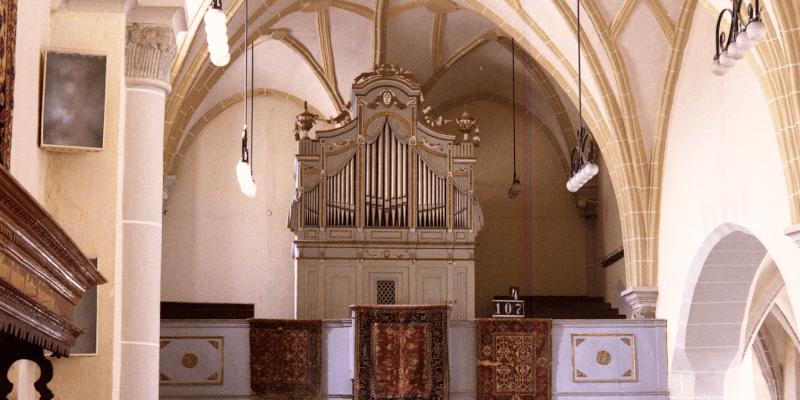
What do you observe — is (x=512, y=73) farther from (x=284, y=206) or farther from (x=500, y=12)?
(x=284, y=206)

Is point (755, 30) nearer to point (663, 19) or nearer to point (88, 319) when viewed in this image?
point (88, 319)

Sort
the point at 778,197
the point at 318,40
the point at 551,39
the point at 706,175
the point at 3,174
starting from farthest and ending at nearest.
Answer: the point at 318,40, the point at 551,39, the point at 706,175, the point at 778,197, the point at 3,174

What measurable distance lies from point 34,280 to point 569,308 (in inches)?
→ 468

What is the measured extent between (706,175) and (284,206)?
7.82 metres

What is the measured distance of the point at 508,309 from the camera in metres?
12.6

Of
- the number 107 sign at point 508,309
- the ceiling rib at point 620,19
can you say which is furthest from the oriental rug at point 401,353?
the ceiling rib at point 620,19

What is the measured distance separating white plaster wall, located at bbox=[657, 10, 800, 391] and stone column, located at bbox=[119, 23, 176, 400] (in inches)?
231

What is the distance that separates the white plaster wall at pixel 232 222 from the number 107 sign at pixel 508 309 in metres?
4.95

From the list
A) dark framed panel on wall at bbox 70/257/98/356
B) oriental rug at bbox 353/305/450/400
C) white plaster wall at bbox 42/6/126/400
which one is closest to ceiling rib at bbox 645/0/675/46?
oriental rug at bbox 353/305/450/400

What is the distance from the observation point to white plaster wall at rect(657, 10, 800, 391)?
9766 millimetres

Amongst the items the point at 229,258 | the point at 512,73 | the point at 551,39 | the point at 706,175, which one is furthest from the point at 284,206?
the point at 706,175

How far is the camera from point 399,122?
46.2 ft

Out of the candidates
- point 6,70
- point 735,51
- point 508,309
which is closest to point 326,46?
point 508,309

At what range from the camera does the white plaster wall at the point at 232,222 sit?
16531 millimetres
